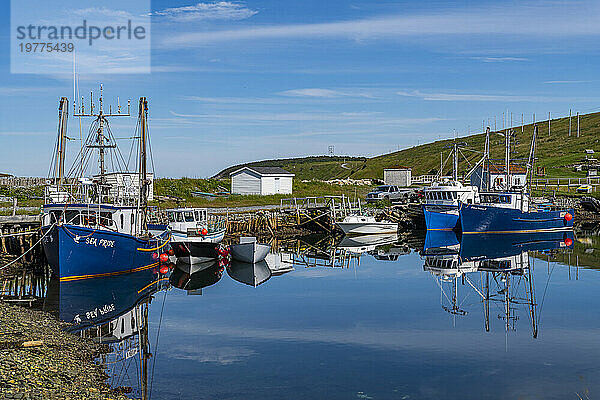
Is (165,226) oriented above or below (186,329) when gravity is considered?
above

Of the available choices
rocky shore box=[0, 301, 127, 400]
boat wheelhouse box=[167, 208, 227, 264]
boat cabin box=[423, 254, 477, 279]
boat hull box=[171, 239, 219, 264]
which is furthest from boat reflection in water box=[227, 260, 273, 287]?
rocky shore box=[0, 301, 127, 400]

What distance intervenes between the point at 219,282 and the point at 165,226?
23.2 feet

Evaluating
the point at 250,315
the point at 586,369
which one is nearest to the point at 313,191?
the point at 250,315

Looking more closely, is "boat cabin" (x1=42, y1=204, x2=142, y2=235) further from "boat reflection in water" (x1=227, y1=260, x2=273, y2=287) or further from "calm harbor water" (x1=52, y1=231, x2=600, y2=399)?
"boat reflection in water" (x1=227, y1=260, x2=273, y2=287)

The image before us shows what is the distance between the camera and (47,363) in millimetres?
15148

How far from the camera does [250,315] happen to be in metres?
23.7

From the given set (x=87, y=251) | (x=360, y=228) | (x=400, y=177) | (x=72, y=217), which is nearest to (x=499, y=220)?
(x=360, y=228)

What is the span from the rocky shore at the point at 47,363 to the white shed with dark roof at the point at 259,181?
51.7m

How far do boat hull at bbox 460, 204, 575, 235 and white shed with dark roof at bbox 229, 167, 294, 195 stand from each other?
2579cm

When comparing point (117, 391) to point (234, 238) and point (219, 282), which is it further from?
point (234, 238)

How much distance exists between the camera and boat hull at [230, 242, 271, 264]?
1398 inches

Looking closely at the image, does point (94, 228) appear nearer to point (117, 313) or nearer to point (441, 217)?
point (117, 313)

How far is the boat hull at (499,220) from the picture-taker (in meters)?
52.6

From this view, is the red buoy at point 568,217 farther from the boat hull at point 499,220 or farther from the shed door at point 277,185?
the shed door at point 277,185
